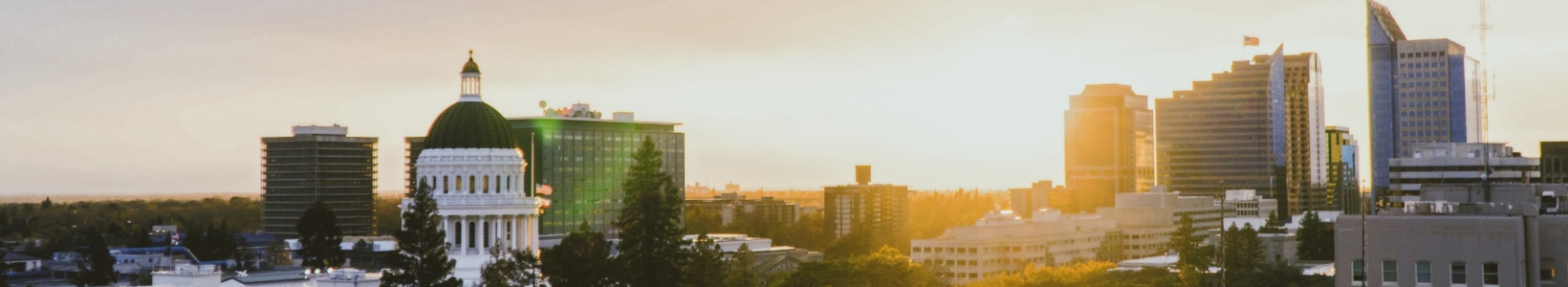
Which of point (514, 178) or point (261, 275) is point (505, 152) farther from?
point (261, 275)

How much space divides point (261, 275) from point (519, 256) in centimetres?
3959

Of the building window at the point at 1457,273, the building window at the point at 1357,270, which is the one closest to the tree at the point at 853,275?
the building window at the point at 1357,270

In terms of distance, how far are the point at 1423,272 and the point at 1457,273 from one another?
1392 mm

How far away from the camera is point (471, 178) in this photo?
458 ft

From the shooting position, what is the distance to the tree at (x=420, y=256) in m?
106

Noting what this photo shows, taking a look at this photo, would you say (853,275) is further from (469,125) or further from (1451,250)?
(1451,250)

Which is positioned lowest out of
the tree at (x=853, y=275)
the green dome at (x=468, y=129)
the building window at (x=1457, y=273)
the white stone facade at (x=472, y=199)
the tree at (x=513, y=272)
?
the tree at (x=853, y=275)

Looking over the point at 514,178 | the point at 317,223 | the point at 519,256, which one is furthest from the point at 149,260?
the point at 519,256

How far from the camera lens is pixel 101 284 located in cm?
16000

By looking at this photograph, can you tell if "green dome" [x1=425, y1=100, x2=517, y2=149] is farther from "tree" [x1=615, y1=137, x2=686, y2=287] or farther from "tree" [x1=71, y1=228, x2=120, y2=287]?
"tree" [x1=71, y1=228, x2=120, y2=287]

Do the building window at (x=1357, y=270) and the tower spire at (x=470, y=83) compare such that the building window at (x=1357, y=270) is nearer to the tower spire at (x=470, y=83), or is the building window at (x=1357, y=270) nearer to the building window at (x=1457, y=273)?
the building window at (x=1457, y=273)

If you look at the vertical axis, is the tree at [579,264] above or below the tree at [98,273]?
above

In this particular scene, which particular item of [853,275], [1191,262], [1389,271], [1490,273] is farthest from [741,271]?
[1490,273]

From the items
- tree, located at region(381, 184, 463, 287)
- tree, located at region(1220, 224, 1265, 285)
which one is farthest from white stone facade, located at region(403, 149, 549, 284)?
tree, located at region(1220, 224, 1265, 285)
